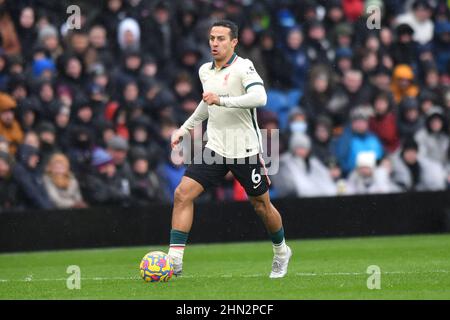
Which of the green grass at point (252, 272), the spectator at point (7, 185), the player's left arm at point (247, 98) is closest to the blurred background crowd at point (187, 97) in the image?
the spectator at point (7, 185)

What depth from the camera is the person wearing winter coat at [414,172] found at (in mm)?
18938

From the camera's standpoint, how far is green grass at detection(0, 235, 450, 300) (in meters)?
10.5

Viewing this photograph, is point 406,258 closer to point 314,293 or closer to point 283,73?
point 314,293

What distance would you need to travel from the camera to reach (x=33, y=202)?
17.2 meters

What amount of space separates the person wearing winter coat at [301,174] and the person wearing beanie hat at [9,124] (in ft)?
12.9

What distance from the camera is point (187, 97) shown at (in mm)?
19359

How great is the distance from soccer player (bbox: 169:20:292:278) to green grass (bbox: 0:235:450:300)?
605mm

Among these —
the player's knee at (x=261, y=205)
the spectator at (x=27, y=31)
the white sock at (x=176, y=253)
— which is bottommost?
the white sock at (x=176, y=253)

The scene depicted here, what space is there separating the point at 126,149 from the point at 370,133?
13.6 feet

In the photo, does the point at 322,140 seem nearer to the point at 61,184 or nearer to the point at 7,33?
the point at 61,184

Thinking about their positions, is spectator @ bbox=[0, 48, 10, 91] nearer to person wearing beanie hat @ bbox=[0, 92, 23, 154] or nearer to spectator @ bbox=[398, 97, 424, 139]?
person wearing beanie hat @ bbox=[0, 92, 23, 154]

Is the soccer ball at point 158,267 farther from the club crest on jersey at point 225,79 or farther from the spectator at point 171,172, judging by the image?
the spectator at point 171,172

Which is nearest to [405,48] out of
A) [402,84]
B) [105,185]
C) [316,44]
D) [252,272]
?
[402,84]
